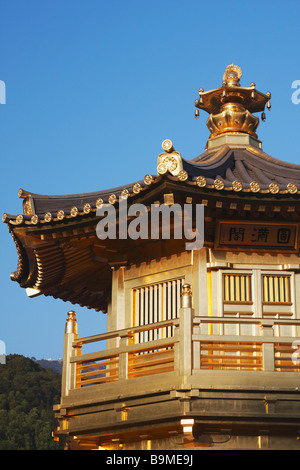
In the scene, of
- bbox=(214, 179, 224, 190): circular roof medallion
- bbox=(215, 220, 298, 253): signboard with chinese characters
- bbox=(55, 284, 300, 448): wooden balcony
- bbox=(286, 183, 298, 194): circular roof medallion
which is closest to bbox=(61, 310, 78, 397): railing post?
bbox=(55, 284, 300, 448): wooden balcony

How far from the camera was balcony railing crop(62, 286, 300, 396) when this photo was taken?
1245 cm

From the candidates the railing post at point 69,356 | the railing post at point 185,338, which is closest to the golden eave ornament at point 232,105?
the railing post at point 69,356

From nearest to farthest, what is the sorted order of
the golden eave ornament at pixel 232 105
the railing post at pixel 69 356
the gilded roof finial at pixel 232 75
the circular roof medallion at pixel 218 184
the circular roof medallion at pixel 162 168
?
the circular roof medallion at pixel 162 168, the circular roof medallion at pixel 218 184, the railing post at pixel 69 356, the golden eave ornament at pixel 232 105, the gilded roof finial at pixel 232 75

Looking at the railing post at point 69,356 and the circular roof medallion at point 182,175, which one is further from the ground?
the circular roof medallion at point 182,175

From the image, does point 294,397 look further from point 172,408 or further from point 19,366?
point 19,366

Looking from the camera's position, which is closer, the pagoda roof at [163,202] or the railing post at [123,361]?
the pagoda roof at [163,202]

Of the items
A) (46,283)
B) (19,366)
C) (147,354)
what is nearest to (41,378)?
(19,366)

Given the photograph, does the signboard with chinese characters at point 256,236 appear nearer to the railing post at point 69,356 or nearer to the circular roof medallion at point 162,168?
the circular roof medallion at point 162,168

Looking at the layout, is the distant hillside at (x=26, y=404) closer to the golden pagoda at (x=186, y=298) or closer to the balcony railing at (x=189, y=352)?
the golden pagoda at (x=186, y=298)

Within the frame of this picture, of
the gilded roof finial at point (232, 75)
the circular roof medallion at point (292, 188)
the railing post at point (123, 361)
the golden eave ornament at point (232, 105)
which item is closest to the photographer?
the circular roof medallion at point (292, 188)

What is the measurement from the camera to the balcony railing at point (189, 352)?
12445 mm

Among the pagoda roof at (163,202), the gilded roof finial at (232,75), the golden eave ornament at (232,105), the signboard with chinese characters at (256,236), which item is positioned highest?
the gilded roof finial at (232,75)

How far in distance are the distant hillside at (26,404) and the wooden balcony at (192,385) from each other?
33.8 meters

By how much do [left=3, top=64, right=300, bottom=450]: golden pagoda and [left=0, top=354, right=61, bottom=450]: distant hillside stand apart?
3252 cm
